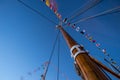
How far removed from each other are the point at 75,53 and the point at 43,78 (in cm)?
3067

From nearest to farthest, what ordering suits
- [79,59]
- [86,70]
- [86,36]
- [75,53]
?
[86,70] → [79,59] → [75,53] → [86,36]

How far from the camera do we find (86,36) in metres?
16.6

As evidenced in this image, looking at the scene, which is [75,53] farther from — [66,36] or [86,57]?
[66,36]

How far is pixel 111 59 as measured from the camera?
62.7 feet

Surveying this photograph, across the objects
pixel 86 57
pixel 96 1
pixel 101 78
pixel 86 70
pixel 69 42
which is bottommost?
pixel 101 78

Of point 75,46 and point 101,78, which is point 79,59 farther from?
point 101,78

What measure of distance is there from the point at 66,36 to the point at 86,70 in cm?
250

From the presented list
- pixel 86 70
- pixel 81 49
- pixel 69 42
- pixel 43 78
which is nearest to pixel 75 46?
pixel 81 49

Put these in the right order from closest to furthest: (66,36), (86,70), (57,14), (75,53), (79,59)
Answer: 1. (86,70)
2. (79,59)
3. (75,53)
4. (66,36)
5. (57,14)

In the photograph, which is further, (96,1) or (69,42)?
(96,1)

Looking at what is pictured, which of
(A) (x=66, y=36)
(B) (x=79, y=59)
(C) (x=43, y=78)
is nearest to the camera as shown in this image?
→ (B) (x=79, y=59)

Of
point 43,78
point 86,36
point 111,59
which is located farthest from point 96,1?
point 43,78

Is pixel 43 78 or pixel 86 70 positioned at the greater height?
pixel 43 78

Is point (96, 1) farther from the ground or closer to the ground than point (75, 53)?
farther from the ground
